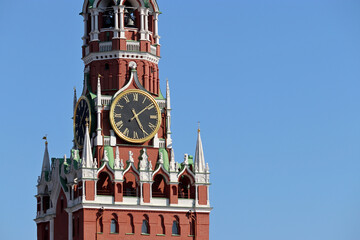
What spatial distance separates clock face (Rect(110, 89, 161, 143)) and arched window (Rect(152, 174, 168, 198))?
2.96 meters


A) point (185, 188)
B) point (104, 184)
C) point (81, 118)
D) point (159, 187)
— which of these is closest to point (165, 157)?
point (159, 187)

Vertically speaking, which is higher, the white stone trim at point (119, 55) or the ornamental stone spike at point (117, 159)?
the white stone trim at point (119, 55)

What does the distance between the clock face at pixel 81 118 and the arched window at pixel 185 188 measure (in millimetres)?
7843

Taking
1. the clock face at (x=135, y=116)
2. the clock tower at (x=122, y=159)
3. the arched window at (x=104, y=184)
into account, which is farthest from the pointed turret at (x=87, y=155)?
the clock face at (x=135, y=116)

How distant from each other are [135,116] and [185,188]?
6.41 meters

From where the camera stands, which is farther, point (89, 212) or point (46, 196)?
point (46, 196)

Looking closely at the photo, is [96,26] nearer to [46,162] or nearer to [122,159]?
[122,159]

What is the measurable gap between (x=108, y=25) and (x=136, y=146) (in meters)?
9.70

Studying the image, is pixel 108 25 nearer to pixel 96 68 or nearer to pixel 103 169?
pixel 96 68

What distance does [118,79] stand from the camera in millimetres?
120375

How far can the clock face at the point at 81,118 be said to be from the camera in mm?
120250

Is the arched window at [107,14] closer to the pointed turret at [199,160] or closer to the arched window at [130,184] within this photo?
the pointed turret at [199,160]

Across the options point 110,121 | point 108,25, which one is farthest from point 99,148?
point 108,25

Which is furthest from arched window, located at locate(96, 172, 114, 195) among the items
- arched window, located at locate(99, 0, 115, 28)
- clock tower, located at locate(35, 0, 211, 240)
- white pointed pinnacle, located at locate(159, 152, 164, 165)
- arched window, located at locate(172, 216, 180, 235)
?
arched window, located at locate(99, 0, 115, 28)
